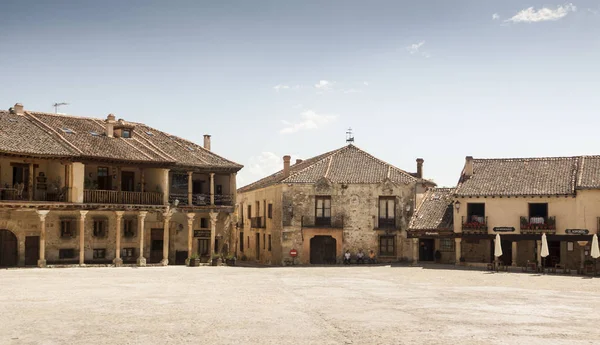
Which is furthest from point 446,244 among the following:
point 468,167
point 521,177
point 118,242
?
point 118,242

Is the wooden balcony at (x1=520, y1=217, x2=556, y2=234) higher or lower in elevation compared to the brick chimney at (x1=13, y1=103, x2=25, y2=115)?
lower

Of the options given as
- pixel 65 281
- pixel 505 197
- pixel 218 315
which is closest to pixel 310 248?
pixel 505 197

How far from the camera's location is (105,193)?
134 ft

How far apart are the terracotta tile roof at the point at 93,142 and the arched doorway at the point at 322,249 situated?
7714 mm

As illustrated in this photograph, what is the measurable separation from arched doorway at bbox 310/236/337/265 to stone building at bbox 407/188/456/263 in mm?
5579

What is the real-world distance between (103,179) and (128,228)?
358cm

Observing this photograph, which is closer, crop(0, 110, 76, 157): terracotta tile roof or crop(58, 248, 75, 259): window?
crop(0, 110, 76, 157): terracotta tile roof

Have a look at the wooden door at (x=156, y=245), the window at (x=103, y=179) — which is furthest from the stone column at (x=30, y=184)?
the wooden door at (x=156, y=245)

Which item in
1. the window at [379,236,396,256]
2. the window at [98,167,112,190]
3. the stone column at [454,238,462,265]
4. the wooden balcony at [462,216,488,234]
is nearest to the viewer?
the window at [98,167,112,190]

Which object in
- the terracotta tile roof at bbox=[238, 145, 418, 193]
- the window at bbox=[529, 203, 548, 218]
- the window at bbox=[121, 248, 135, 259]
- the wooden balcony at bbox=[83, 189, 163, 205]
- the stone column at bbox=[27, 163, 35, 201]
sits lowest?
the window at bbox=[121, 248, 135, 259]

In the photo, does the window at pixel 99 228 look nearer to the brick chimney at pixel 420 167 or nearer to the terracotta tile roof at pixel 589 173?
the brick chimney at pixel 420 167

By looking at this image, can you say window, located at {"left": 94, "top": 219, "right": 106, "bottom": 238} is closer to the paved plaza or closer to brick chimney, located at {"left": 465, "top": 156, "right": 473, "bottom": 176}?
the paved plaza

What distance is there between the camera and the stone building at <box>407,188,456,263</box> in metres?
46.2

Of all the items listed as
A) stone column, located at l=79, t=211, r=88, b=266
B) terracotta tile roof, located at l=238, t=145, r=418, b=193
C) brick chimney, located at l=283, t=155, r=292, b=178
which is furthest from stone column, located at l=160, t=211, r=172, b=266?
brick chimney, located at l=283, t=155, r=292, b=178
